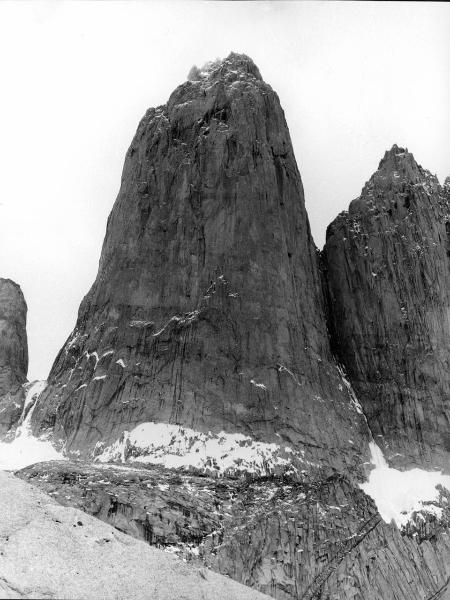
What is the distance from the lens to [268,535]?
188ft

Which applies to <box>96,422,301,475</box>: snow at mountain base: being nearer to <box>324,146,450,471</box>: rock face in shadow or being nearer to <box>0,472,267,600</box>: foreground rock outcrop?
<box>324,146,450,471</box>: rock face in shadow

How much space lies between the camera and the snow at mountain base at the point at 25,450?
7131 cm

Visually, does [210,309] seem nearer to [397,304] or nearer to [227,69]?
[397,304]

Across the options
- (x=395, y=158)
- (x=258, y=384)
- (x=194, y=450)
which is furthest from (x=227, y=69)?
(x=194, y=450)

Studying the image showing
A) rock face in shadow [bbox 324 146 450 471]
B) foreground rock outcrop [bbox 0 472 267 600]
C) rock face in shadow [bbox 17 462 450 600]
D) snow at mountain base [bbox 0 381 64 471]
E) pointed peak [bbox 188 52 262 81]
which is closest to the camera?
foreground rock outcrop [bbox 0 472 267 600]

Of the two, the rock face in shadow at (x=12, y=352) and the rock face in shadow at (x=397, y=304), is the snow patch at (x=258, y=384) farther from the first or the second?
the rock face in shadow at (x=12, y=352)

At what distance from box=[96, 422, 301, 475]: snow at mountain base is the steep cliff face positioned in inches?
8.9

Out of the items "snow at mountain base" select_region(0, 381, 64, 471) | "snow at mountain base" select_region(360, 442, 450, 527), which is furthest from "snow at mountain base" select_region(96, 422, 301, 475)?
"snow at mountain base" select_region(360, 442, 450, 527)

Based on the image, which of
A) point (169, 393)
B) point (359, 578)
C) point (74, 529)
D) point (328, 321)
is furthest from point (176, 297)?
point (74, 529)

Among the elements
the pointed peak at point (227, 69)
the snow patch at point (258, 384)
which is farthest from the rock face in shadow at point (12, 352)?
the pointed peak at point (227, 69)

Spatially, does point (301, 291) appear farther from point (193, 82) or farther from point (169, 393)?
point (193, 82)

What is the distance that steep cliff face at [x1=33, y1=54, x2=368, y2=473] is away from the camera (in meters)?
71.1

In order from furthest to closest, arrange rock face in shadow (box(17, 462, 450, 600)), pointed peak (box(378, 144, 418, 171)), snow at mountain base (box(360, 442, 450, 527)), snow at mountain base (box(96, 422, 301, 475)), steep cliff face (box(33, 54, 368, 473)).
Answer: pointed peak (box(378, 144, 418, 171)) → steep cliff face (box(33, 54, 368, 473)) → snow at mountain base (box(96, 422, 301, 475)) → snow at mountain base (box(360, 442, 450, 527)) → rock face in shadow (box(17, 462, 450, 600))

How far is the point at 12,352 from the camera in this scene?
8794 cm
